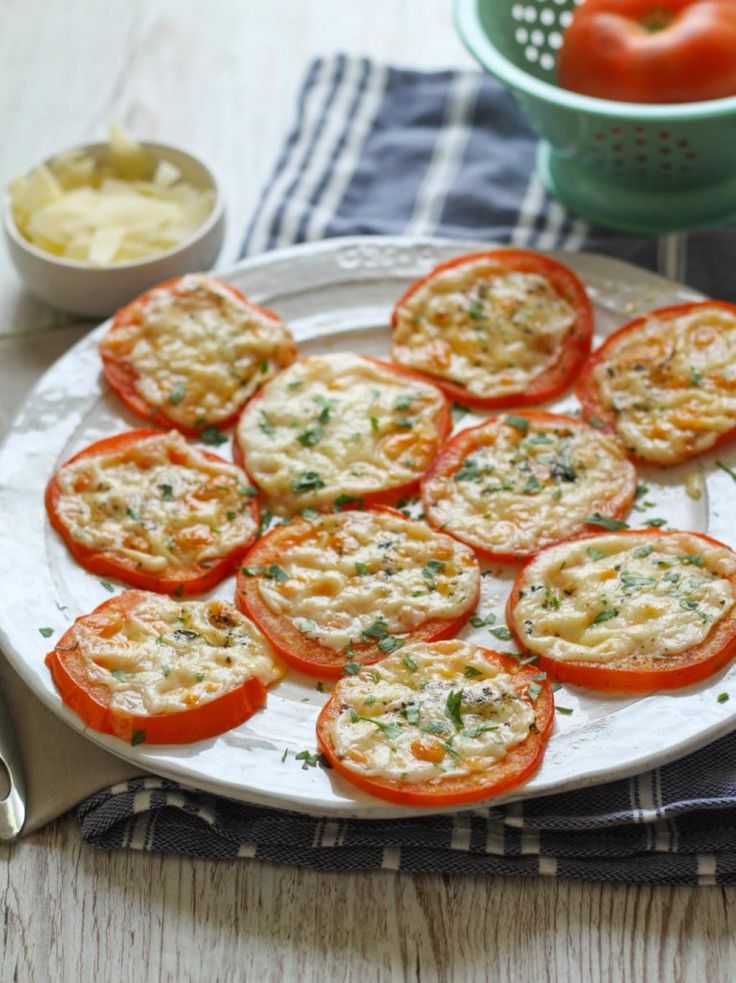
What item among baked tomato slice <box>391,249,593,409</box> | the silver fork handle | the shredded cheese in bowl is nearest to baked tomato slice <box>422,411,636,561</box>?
baked tomato slice <box>391,249,593,409</box>

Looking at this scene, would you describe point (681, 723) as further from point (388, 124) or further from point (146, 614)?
point (388, 124)

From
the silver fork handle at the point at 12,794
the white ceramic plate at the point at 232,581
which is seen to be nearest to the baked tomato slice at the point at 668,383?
the white ceramic plate at the point at 232,581

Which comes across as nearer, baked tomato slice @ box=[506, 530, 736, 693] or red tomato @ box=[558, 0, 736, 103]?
baked tomato slice @ box=[506, 530, 736, 693]

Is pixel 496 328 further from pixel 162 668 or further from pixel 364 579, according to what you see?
pixel 162 668

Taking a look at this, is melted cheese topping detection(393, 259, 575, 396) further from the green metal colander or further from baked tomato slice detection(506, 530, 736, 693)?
baked tomato slice detection(506, 530, 736, 693)

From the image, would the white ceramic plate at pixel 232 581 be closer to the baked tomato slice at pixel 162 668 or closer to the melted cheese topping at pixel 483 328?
the baked tomato slice at pixel 162 668
